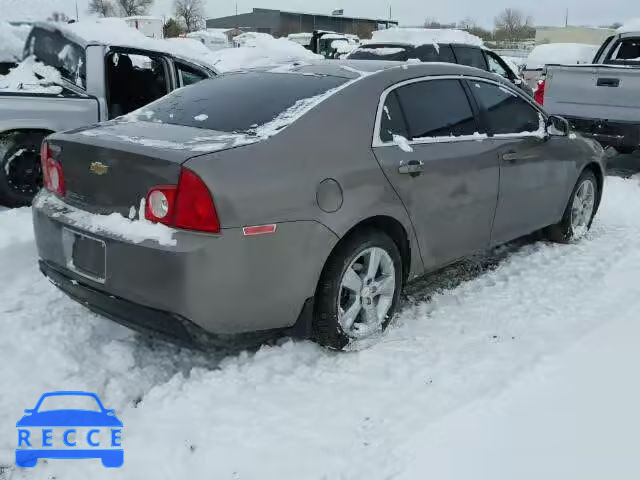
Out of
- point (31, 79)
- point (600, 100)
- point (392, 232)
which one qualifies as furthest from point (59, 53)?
point (600, 100)

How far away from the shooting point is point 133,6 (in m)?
43.8

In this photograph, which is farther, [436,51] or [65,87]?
[436,51]

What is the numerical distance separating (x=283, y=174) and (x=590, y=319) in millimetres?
2150

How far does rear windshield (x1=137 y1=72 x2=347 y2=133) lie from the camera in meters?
3.38

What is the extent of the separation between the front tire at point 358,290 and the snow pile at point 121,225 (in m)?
0.87

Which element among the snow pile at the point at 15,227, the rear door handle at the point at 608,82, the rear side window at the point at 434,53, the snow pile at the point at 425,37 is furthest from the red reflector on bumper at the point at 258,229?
the snow pile at the point at 425,37

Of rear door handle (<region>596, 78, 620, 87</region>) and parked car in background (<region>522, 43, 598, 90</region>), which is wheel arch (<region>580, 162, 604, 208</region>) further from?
parked car in background (<region>522, 43, 598, 90</region>)

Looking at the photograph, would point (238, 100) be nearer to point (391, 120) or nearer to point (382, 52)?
point (391, 120)

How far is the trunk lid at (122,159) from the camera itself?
112 inches

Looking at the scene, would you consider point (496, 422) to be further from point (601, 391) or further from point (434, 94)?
point (434, 94)

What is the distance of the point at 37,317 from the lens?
3.72 meters

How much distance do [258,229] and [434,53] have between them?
8.94 m

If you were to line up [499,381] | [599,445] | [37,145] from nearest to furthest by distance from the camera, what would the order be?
[599,445] < [499,381] < [37,145]

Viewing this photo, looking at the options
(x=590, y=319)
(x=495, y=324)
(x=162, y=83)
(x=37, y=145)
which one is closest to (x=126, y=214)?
(x=495, y=324)
